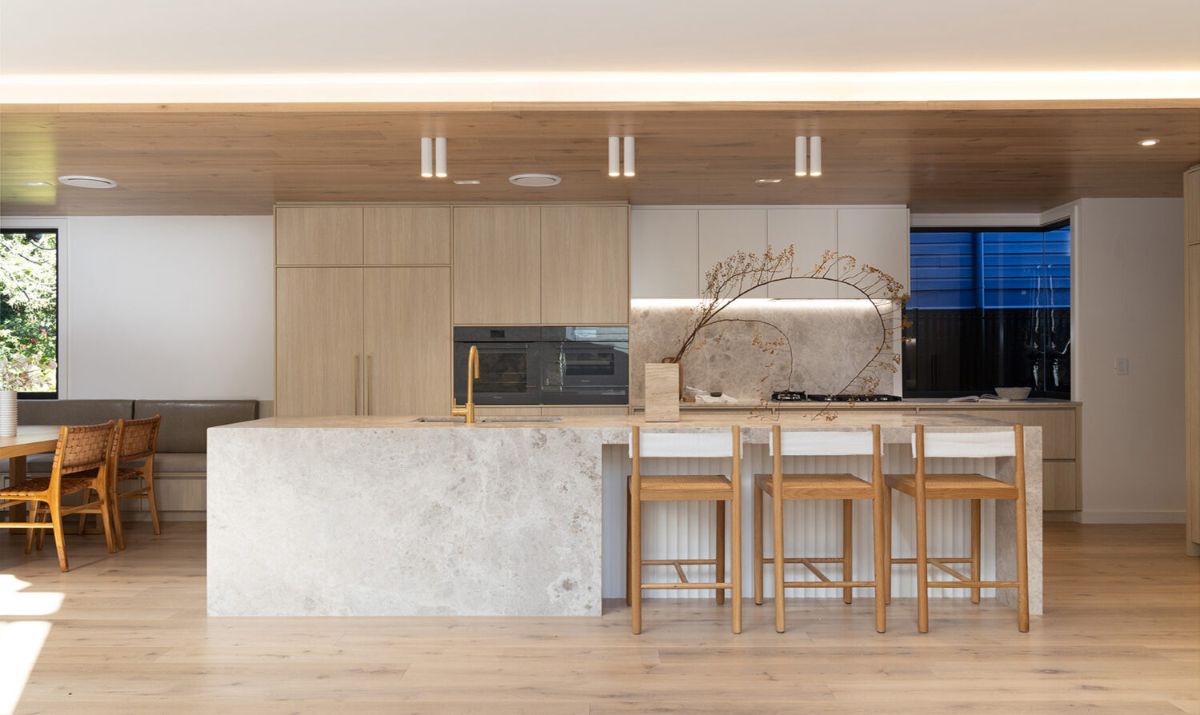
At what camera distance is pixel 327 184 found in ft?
16.6

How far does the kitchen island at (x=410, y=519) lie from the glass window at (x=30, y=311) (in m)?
3.99

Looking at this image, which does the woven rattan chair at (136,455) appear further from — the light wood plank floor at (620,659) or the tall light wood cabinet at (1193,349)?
the tall light wood cabinet at (1193,349)

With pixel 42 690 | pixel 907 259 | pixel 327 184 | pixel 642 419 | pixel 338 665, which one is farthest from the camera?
pixel 907 259

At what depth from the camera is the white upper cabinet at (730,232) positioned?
5.79 metres

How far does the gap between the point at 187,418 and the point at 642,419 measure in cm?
393

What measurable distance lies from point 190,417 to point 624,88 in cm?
425

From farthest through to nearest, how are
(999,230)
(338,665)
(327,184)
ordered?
(999,230) < (327,184) < (338,665)

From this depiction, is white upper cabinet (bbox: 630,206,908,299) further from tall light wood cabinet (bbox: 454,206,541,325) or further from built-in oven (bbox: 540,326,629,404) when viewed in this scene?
tall light wood cabinet (bbox: 454,206,541,325)

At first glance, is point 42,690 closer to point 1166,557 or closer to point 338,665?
point 338,665

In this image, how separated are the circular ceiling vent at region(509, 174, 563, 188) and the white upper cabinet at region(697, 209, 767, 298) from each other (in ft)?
4.15

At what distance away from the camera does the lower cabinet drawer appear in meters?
5.75

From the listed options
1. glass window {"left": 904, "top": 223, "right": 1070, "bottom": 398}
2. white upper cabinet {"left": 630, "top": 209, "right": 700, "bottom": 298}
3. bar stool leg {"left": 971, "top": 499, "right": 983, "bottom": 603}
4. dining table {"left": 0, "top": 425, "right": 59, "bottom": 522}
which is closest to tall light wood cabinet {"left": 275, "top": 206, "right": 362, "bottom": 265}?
dining table {"left": 0, "top": 425, "right": 59, "bottom": 522}

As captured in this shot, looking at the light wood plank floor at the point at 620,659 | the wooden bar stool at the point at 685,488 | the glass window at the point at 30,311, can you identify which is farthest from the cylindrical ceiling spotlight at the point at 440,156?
the glass window at the point at 30,311

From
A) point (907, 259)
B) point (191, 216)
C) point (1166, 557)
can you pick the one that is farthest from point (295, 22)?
point (1166, 557)
